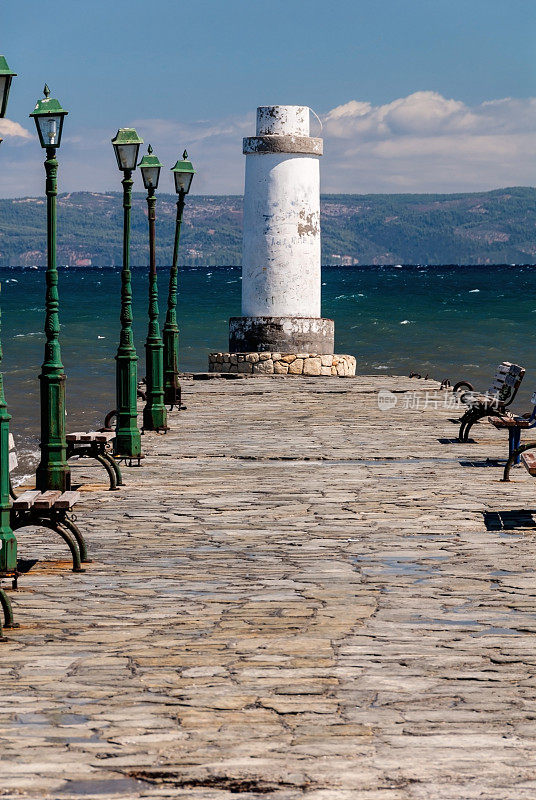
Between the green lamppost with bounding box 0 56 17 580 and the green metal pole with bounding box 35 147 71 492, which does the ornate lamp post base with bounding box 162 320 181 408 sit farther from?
the green lamppost with bounding box 0 56 17 580

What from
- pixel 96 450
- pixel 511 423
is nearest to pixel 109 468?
pixel 96 450

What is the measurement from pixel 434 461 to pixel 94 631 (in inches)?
320

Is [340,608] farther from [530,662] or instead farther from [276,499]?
[276,499]

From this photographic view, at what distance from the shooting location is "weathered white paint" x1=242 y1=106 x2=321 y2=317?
29.2 m

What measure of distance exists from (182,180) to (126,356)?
5.57m

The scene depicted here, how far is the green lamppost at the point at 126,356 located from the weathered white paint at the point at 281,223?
1371 cm

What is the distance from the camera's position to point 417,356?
5569 centimetres

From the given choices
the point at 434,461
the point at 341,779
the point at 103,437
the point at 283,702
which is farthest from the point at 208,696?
the point at 434,461

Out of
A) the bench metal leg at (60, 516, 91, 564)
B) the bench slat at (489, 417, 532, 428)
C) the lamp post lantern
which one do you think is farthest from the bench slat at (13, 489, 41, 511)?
the bench slat at (489, 417, 532, 428)

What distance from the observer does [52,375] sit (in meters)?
11.5

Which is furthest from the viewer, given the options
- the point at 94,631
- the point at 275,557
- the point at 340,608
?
the point at 275,557

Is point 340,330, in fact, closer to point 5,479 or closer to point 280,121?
point 280,121

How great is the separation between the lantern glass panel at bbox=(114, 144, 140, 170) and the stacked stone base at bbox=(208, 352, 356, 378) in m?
14.2

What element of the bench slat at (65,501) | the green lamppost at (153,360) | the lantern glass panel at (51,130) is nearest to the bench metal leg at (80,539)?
the bench slat at (65,501)
